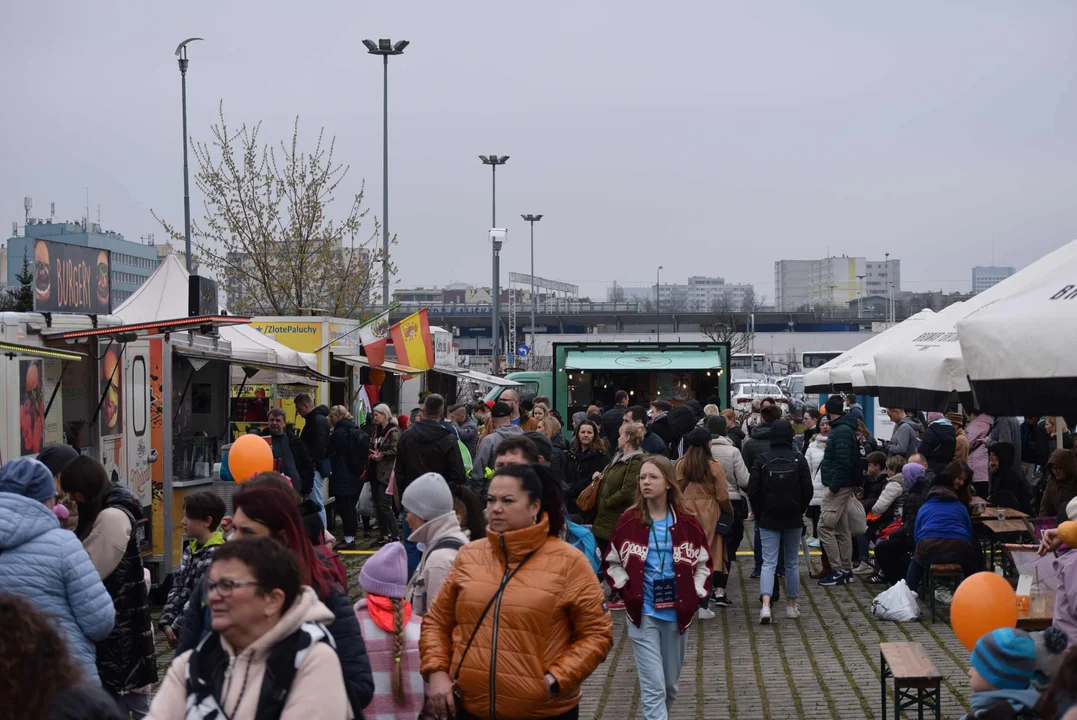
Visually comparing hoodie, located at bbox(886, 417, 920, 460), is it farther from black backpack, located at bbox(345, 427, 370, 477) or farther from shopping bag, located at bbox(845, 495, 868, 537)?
black backpack, located at bbox(345, 427, 370, 477)

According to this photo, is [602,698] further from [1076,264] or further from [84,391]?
[84,391]

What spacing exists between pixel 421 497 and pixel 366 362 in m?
17.1

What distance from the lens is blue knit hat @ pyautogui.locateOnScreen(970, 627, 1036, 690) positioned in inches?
163

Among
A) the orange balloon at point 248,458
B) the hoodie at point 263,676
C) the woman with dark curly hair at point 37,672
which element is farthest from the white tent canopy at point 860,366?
the woman with dark curly hair at point 37,672

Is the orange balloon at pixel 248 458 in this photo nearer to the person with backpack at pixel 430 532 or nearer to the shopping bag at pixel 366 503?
the person with backpack at pixel 430 532

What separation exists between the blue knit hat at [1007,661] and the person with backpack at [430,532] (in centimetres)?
225

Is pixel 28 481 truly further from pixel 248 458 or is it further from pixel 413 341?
pixel 413 341

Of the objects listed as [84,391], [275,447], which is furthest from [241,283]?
[84,391]

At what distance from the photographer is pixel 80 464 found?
5910mm

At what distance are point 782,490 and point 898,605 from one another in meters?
1.68

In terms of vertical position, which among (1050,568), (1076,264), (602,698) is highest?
(1076,264)

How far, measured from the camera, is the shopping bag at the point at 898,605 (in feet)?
35.5

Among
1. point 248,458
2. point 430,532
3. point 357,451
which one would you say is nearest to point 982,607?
point 430,532

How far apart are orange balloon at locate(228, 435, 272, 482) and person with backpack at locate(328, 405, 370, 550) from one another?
772cm
